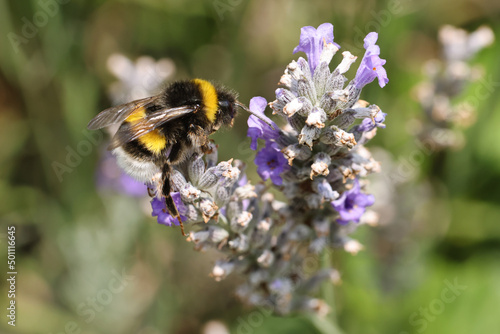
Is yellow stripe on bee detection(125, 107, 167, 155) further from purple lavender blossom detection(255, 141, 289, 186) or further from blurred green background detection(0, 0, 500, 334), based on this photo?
blurred green background detection(0, 0, 500, 334)

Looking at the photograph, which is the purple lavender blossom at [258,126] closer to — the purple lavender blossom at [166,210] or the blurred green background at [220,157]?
the purple lavender blossom at [166,210]

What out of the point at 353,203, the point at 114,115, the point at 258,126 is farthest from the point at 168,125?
the point at 353,203

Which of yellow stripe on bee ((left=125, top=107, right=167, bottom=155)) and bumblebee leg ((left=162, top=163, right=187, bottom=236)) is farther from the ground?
yellow stripe on bee ((left=125, top=107, right=167, bottom=155))

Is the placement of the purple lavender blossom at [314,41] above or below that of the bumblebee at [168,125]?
above

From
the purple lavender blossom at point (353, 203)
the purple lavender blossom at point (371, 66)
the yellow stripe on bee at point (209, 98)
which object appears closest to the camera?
the purple lavender blossom at point (371, 66)

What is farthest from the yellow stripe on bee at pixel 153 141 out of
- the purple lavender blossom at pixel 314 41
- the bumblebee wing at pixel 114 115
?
the purple lavender blossom at pixel 314 41

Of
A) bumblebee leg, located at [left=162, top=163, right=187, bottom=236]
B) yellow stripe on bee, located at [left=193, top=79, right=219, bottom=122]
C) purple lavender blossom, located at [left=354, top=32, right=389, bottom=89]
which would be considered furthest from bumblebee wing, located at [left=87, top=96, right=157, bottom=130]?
purple lavender blossom, located at [left=354, top=32, right=389, bottom=89]
